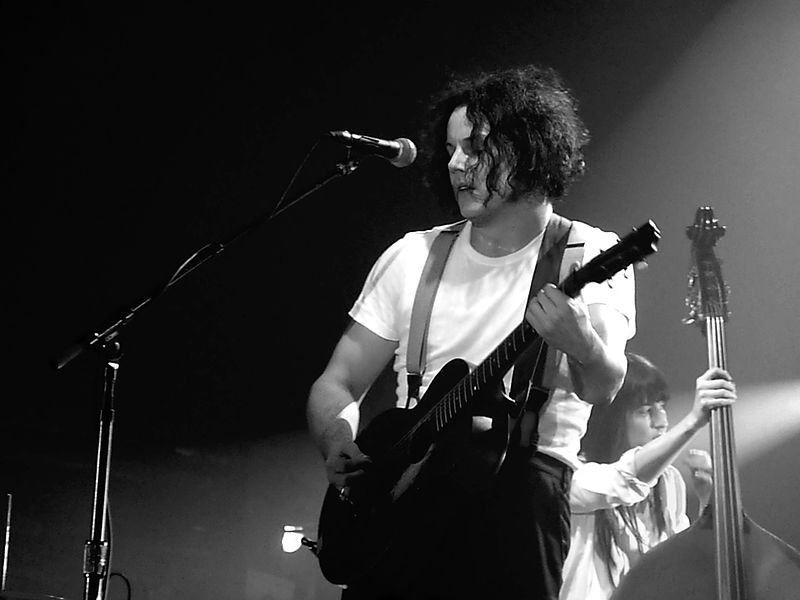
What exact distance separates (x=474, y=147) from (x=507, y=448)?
71 cm

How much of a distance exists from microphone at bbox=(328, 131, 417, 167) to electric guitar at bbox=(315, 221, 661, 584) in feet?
1.77

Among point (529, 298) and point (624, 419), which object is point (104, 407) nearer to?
point (529, 298)

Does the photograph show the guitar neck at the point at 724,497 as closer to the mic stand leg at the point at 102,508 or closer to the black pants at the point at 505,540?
the black pants at the point at 505,540

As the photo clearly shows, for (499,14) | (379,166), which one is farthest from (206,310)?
(499,14)

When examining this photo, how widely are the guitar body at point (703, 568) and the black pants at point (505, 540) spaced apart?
0.64 metres

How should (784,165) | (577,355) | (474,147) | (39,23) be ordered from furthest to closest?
1. (39,23)
2. (784,165)
3. (474,147)
4. (577,355)

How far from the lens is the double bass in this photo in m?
2.14

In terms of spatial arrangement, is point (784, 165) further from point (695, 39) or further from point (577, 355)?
point (577, 355)

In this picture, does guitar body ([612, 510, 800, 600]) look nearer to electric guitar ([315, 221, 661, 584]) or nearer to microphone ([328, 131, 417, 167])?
electric guitar ([315, 221, 661, 584])

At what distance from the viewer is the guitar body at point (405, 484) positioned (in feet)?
5.54

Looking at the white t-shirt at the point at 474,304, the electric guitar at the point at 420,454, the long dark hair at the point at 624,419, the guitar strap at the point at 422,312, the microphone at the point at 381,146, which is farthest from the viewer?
the long dark hair at the point at 624,419

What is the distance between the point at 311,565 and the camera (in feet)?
13.5

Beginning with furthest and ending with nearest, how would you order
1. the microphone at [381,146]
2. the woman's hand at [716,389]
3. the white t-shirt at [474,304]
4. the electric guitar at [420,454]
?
the woman's hand at [716,389]
the microphone at [381,146]
the white t-shirt at [474,304]
the electric guitar at [420,454]

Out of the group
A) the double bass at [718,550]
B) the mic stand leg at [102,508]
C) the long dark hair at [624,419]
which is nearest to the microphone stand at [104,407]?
the mic stand leg at [102,508]
